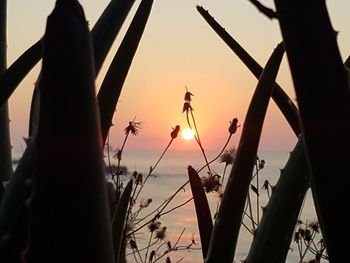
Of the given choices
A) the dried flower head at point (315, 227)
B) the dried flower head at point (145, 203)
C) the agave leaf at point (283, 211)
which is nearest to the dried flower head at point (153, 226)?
the dried flower head at point (145, 203)

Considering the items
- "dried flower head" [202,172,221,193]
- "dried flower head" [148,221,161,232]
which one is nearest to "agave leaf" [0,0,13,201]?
"dried flower head" [202,172,221,193]

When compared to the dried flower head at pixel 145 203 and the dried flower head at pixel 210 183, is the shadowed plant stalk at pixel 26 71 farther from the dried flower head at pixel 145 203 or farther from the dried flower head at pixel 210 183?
the dried flower head at pixel 145 203

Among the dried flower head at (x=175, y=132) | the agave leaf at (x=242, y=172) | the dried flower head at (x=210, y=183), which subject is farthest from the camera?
the dried flower head at (x=175, y=132)

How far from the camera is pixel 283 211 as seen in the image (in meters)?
0.37

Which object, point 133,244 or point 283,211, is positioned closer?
point 283,211

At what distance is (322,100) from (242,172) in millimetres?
119

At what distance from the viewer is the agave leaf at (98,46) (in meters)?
0.38

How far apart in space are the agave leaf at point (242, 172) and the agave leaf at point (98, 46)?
9cm

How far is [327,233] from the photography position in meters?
0.26

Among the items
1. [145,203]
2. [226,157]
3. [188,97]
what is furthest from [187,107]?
[145,203]

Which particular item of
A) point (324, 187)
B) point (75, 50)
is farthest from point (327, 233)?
point (75, 50)

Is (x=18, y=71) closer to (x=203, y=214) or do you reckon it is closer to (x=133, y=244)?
(x=203, y=214)

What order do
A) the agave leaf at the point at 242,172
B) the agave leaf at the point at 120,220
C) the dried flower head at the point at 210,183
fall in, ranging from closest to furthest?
the agave leaf at the point at 242,172 < the agave leaf at the point at 120,220 < the dried flower head at the point at 210,183

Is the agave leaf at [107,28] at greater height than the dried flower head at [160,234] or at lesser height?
greater
